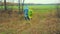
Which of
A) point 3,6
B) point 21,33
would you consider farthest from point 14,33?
point 3,6

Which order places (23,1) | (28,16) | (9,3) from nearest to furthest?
(28,16) → (23,1) → (9,3)

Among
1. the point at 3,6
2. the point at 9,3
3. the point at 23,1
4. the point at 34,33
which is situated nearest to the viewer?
the point at 34,33

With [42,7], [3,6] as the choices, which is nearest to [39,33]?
[3,6]

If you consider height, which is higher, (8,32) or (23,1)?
(23,1)

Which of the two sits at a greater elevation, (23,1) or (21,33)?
(23,1)

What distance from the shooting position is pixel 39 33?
6.23 metres

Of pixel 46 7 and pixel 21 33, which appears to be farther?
pixel 46 7

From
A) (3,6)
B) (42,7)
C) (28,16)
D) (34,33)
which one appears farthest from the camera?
(42,7)

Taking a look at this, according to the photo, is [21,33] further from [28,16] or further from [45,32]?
[28,16]

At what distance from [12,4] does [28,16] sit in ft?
17.8

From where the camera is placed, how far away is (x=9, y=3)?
14.0 metres

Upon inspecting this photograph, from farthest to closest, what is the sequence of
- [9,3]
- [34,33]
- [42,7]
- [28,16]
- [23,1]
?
[42,7] < [9,3] < [23,1] < [28,16] < [34,33]

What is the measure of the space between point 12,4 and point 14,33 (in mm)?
8123

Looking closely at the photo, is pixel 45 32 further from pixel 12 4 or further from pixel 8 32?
pixel 12 4
